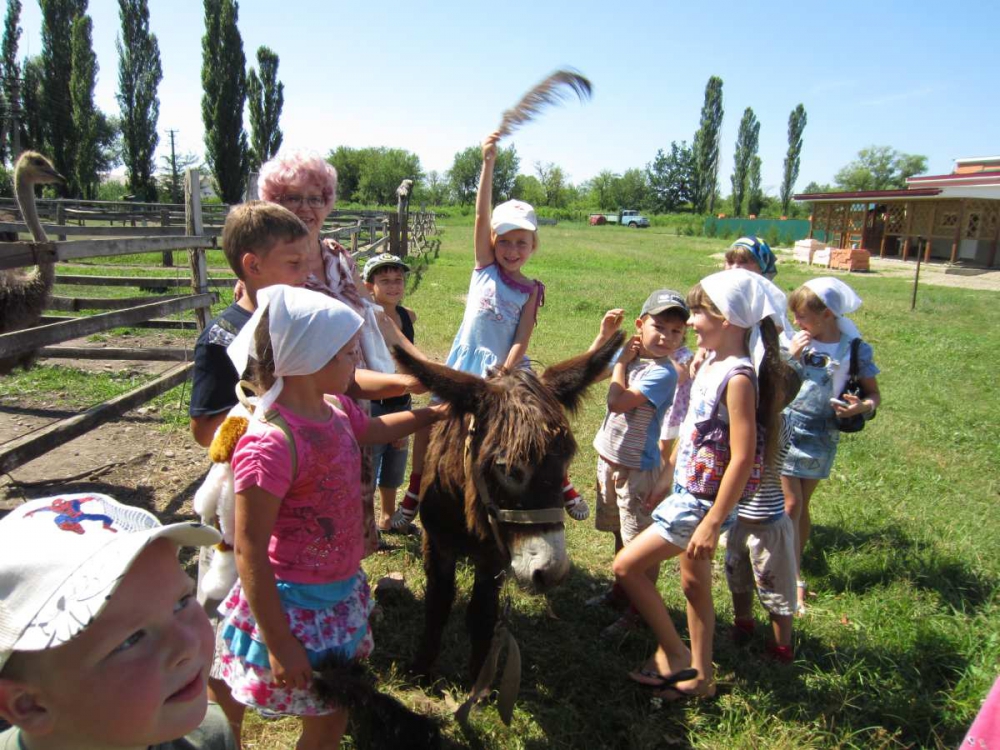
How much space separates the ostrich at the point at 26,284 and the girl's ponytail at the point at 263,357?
4.35 metres

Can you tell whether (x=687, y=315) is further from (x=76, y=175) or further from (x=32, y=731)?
(x=76, y=175)

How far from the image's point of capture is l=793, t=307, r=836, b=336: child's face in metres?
3.73

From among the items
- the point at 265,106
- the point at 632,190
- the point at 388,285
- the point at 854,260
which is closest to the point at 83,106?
the point at 265,106

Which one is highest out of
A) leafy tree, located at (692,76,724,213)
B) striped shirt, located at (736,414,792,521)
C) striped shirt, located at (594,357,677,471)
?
leafy tree, located at (692,76,724,213)

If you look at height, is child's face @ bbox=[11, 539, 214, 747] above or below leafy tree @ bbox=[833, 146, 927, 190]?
below

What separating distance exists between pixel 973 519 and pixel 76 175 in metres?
52.0

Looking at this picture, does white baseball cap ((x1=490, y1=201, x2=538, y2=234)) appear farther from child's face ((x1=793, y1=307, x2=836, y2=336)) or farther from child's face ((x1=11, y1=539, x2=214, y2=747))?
child's face ((x1=11, y1=539, x2=214, y2=747))

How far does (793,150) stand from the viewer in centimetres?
7638

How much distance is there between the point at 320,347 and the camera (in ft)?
5.65

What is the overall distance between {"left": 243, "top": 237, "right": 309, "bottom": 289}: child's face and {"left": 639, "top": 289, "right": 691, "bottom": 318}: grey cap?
1.69 meters

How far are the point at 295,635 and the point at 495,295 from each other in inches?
77.9

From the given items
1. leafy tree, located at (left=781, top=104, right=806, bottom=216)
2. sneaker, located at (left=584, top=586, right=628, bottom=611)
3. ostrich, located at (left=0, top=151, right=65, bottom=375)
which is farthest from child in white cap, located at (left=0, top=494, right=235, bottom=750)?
leafy tree, located at (left=781, top=104, right=806, bottom=216)

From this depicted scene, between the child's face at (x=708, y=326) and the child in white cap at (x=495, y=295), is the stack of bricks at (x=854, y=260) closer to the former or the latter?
the child in white cap at (x=495, y=295)

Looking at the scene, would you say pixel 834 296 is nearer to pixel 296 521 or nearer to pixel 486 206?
pixel 486 206
